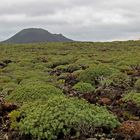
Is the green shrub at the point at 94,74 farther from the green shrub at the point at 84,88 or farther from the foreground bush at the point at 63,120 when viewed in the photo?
the foreground bush at the point at 63,120

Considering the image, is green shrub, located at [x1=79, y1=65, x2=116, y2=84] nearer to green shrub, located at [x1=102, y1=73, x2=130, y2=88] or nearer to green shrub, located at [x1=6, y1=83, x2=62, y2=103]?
green shrub, located at [x1=102, y1=73, x2=130, y2=88]

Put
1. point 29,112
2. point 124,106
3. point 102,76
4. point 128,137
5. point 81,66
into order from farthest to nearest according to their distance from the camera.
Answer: point 81,66, point 102,76, point 124,106, point 29,112, point 128,137

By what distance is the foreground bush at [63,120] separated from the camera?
1211 centimetres

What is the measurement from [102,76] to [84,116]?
12.8m

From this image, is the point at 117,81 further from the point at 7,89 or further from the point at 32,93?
the point at 32,93

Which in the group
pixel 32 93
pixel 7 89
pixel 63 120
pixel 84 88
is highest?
pixel 32 93

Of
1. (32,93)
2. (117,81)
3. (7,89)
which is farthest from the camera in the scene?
(117,81)

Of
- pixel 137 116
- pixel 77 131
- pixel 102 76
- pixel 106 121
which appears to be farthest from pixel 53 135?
pixel 102 76

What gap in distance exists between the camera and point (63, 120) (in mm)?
12242

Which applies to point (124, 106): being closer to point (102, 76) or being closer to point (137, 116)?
point (137, 116)

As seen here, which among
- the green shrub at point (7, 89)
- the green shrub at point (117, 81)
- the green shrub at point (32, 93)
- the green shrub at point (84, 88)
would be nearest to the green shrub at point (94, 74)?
the green shrub at point (117, 81)

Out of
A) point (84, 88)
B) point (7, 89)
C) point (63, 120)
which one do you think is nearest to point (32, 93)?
point (63, 120)

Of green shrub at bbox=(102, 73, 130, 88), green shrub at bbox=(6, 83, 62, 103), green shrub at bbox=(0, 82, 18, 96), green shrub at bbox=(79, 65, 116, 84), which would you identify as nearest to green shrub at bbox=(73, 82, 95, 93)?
green shrub at bbox=(102, 73, 130, 88)

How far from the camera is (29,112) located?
13016 mm
